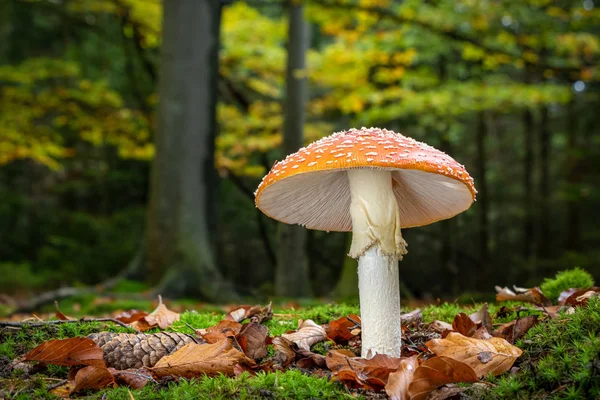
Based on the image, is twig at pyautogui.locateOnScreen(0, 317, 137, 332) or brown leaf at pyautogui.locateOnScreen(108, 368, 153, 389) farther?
twig at pyautogui.locateOnScreen(0, 317, 137, 332)

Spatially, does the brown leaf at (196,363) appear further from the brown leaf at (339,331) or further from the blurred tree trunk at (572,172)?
the blurred tree trunk at (572,172)

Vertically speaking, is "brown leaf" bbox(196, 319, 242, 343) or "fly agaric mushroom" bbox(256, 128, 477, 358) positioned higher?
"fly agaric mushroom" bbox(256, 128, 477, 358)

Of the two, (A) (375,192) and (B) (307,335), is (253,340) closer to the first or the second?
(B) (307,335)

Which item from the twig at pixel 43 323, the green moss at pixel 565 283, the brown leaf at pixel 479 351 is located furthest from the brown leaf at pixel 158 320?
the green moss at pixel 565 283

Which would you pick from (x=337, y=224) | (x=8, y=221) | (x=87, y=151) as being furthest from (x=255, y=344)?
(x=87, y=151)

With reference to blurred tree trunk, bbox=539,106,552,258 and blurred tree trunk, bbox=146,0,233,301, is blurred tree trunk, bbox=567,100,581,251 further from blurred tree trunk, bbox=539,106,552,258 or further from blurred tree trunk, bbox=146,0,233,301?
blurred tree trunk, bbox=146,0,233,301

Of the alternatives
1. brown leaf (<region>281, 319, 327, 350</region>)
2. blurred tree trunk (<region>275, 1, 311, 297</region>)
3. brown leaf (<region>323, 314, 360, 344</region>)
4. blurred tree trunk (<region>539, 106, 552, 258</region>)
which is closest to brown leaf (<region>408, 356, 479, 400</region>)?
brown leaf (<region>281, 319, 327, 350</region>)

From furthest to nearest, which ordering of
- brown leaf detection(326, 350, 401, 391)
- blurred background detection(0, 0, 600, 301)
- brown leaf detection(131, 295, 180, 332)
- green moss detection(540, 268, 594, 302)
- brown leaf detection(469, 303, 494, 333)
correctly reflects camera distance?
blurred background detection(0, 0, 600, 301), green moss detection(540, 268, 594, 302), brown leaf detection(131, 295, 180, 332), brown leaf detection(469, 303, 494, 333), brown leaf detection(326, 350, 401, 391)

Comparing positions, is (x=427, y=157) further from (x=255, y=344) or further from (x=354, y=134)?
(x=255, y=344)
